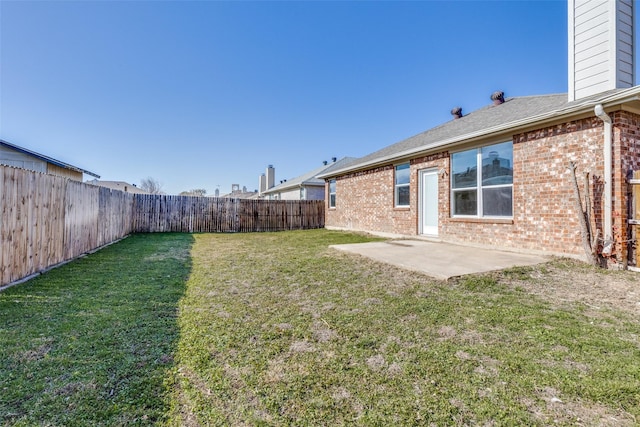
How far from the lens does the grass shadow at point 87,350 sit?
5.48ft

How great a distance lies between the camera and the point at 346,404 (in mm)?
1731

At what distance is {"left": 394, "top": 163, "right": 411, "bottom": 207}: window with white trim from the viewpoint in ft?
32.3

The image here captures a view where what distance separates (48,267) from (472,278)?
22.5 ft

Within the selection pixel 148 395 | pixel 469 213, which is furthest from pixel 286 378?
pixel 469 213

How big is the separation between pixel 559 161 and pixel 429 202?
3.57m

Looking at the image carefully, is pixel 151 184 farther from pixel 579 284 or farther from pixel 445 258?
pixel 579 284

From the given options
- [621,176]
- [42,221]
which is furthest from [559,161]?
[42,221]

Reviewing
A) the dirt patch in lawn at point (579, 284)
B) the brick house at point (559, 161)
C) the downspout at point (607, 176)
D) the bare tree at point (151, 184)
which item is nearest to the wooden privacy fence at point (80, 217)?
the dirt patch in lawn at point (579, 284)

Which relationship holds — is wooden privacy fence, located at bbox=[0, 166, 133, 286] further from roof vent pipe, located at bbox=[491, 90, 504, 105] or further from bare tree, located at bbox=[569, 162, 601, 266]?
roof vent pipe, located at bbox=[491, 90, 504, 105]

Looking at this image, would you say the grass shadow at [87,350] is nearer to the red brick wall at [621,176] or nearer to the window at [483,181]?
Answer: the red brick wall at [621,176]

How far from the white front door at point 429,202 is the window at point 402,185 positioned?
0.69 meters

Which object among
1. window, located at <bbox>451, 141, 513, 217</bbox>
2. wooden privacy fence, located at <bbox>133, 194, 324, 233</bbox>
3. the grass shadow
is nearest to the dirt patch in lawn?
window, located at <bbox>451, 141, 513, 217</bbox>

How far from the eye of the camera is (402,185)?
10.1m

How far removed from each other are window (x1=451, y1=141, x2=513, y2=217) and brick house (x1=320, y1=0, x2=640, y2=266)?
0.02 m
